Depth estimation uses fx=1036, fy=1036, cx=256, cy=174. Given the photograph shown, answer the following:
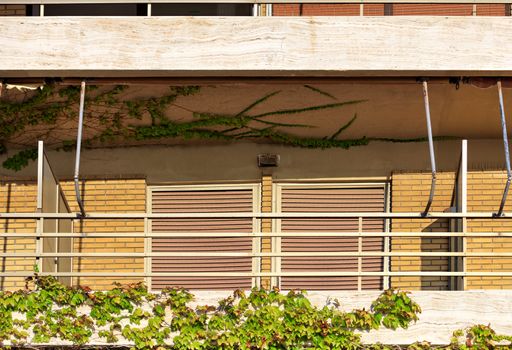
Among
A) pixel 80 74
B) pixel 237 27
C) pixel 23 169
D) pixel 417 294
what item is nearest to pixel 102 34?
pixel 80 74

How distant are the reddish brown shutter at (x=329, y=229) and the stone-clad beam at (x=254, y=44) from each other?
1858 millimetres

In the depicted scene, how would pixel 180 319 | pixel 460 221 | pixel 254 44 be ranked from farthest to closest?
pixel 460 221, pixel 254 44, pixel 180 319

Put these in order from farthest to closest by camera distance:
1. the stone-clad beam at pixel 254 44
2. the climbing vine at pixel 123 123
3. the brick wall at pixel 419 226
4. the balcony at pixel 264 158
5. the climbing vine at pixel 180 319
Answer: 1. the brick wall at pixel 419 226
2. the climbing vine at pixel 123 123
3. the balcony at pixel 264 158
4. the stone-clad beam at pixel 254 44
5. the climbing vine at pixel 180 319

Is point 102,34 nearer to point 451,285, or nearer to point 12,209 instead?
point 12,209

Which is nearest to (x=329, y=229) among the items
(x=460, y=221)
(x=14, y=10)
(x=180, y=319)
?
(x=460, y=221)

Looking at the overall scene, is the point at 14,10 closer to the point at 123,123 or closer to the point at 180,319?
the point at 123,123

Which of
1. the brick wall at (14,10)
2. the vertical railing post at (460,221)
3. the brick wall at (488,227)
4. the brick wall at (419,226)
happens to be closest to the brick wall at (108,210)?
the brick wall at (14,10)

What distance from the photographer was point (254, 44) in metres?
10.0

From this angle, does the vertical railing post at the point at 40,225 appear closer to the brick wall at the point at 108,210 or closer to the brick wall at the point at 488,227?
the brick wall at the point at 108,210

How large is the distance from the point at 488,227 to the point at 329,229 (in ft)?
5.75

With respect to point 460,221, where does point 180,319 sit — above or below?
below

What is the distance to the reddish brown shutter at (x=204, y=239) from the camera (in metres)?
11.4

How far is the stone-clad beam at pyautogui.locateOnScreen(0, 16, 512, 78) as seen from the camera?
10039 mm

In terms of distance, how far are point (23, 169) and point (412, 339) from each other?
474cm
